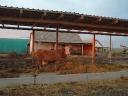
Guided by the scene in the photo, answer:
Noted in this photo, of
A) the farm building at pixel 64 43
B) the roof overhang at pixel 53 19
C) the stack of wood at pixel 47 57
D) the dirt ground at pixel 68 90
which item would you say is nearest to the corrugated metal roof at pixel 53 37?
the farm building at pixel 64 43

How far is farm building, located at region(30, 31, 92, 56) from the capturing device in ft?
173

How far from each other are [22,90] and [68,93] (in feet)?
5.63

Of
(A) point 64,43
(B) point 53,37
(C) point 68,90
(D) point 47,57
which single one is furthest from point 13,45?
(C) point 68,90

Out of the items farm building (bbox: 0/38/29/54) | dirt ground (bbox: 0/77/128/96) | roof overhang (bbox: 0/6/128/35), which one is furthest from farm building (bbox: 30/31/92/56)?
dirt ground (bbox: 0/77/128/96)

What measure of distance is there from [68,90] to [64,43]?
43635 mm

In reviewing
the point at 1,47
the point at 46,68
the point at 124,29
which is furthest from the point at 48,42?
the point at 46,68

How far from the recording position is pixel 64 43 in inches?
2152

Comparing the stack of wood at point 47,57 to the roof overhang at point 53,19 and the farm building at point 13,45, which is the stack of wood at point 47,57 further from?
the farm building at point 13,45

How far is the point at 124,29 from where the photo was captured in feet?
72.9

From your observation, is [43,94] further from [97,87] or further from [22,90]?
[97,87]

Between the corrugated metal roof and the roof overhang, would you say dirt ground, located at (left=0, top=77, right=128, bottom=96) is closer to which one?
the roof overhang

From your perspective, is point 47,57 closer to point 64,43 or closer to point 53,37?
point 53,37

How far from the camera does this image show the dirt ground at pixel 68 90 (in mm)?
10375

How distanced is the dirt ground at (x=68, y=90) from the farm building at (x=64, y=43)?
3846cm
